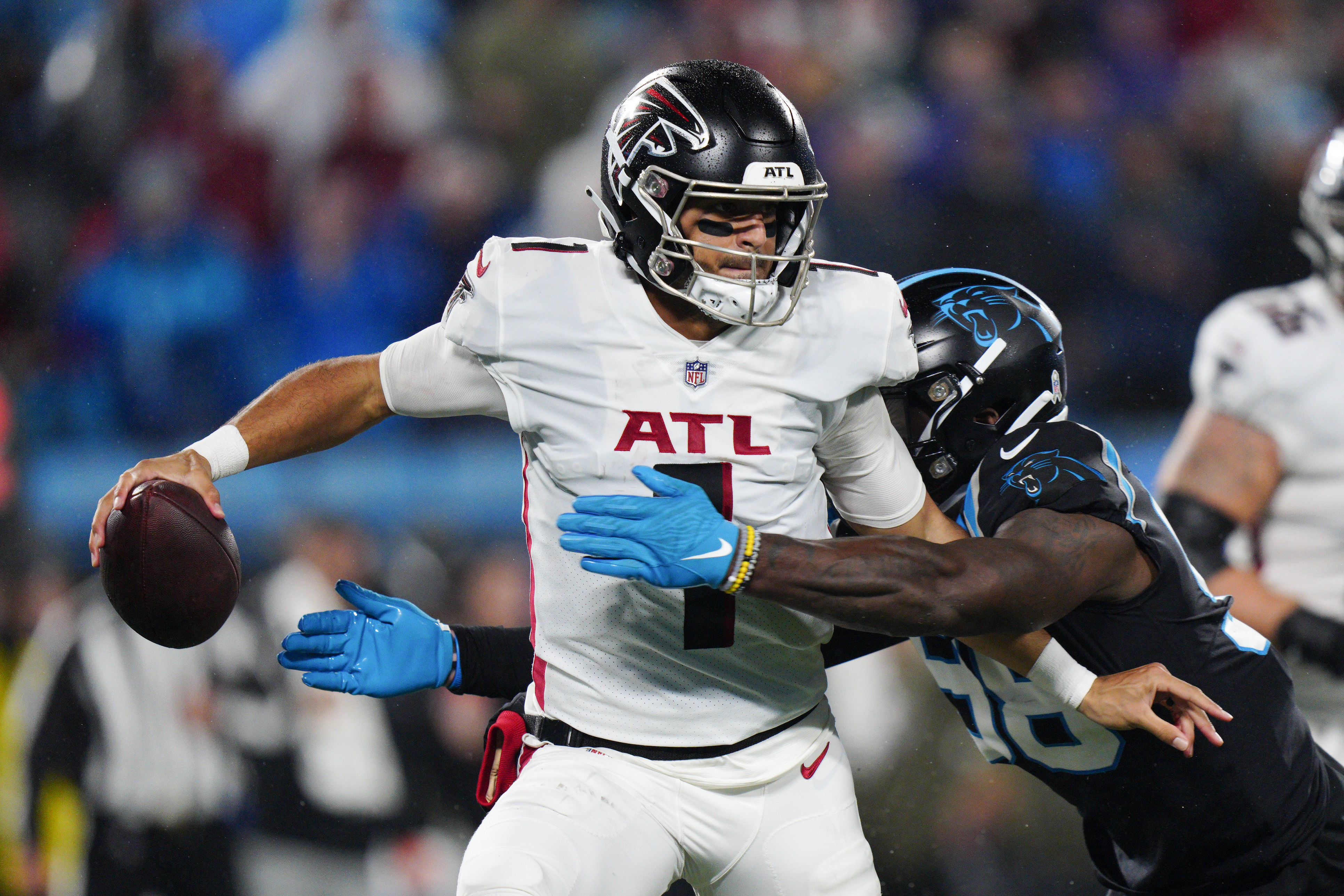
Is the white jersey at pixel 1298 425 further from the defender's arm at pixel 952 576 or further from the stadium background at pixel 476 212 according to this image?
the defender's arm at pixel 952 576

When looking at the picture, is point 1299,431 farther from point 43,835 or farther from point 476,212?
point 43,835

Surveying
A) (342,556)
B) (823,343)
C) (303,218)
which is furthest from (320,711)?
(823,343)

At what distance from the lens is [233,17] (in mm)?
4055

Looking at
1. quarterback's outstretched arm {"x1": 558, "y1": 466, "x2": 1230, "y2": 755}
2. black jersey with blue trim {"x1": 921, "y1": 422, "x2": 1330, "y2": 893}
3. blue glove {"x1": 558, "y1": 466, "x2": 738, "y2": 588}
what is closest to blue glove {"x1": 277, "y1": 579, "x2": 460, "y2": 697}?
quarterback's outstretched arm {"x1": 558, "y1": 466, "x2": 1230, "y2": 755}

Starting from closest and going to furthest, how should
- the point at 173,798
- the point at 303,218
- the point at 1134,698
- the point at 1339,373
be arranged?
the point at 1134,698
the point at 1339,373
the point at 173,798
the point at 303,218

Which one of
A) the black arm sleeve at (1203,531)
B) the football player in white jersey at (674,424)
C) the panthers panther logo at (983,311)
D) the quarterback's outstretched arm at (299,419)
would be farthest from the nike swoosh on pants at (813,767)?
the black arm sleeve at (1203,531)

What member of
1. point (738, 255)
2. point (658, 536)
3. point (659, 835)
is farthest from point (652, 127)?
point (659, 835)

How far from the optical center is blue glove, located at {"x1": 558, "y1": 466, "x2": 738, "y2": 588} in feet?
4.76

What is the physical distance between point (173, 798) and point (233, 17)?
2522 mm

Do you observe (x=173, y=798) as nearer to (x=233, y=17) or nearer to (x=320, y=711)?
(x=320, y=711)

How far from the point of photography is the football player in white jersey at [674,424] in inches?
65.2

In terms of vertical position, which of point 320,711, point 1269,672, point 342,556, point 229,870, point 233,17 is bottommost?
point 229,870

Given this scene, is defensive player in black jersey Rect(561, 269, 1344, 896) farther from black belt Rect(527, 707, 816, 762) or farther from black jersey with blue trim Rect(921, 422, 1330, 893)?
black belt Rect(527, 707, 816, 762)

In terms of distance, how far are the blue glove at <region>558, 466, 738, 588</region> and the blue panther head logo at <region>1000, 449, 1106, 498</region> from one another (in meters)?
0.54
